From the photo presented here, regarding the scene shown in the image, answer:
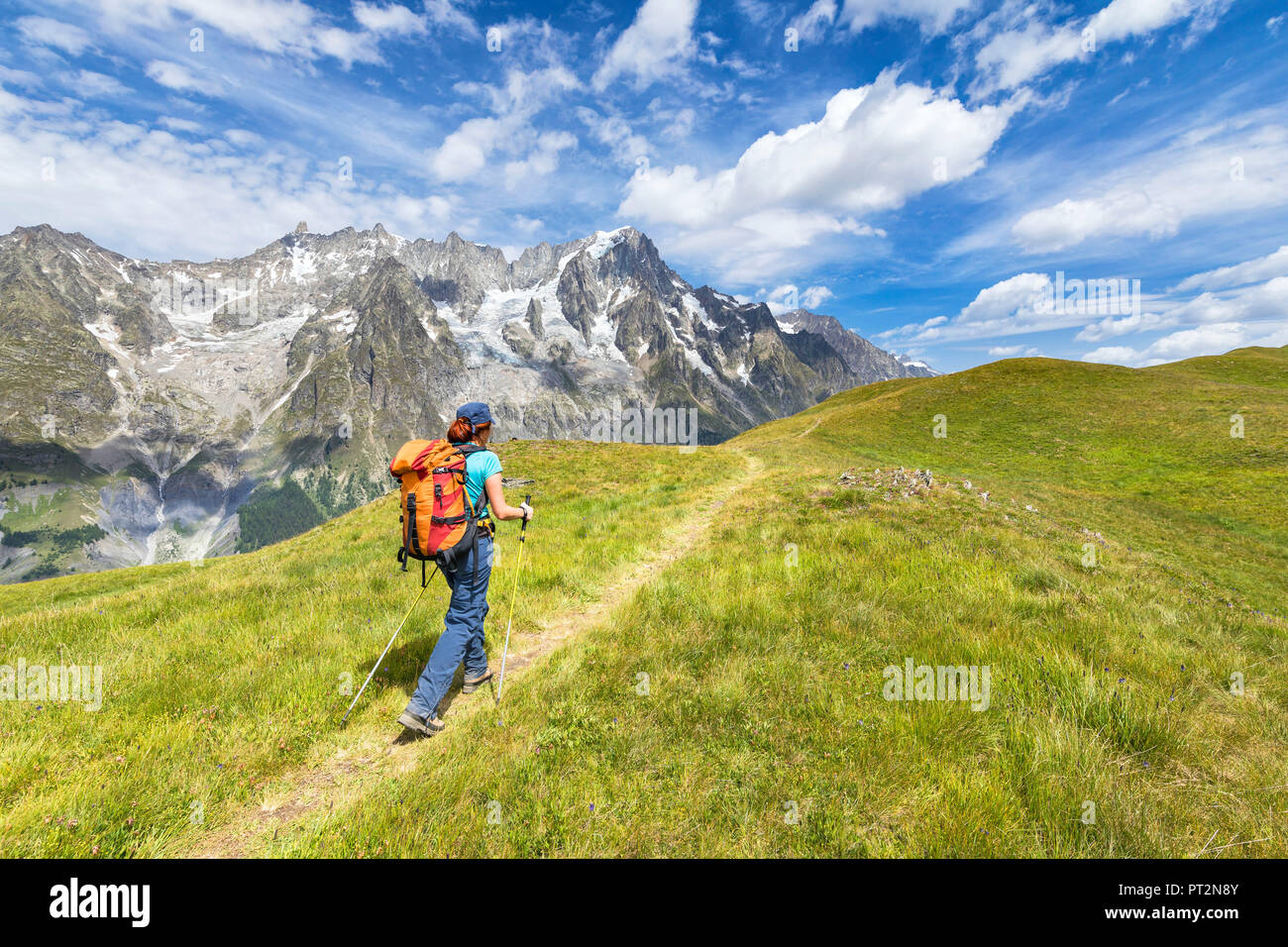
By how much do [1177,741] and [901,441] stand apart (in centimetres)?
4829

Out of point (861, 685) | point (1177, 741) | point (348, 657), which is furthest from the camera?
point (348, 657)

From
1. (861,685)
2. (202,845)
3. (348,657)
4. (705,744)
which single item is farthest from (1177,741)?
(348,657)

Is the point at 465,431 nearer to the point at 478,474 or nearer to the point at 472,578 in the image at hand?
the point at 478,474

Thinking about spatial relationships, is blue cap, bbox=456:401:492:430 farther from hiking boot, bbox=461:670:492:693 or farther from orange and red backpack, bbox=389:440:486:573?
hiking boot, bbox=461:670:492:693

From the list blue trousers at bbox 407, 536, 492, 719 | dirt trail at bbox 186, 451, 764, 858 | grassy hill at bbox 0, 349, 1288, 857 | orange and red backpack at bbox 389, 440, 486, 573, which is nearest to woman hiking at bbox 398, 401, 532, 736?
blue trousers at bbox 407, 536, 492, 719

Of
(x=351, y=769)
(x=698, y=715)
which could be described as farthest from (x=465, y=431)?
(x=698, y=715)

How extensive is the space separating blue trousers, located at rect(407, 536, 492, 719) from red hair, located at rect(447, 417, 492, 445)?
53.3 inches

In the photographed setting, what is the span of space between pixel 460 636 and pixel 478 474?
204 cm

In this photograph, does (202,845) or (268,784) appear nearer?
(202,845)

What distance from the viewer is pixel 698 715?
496 cm
